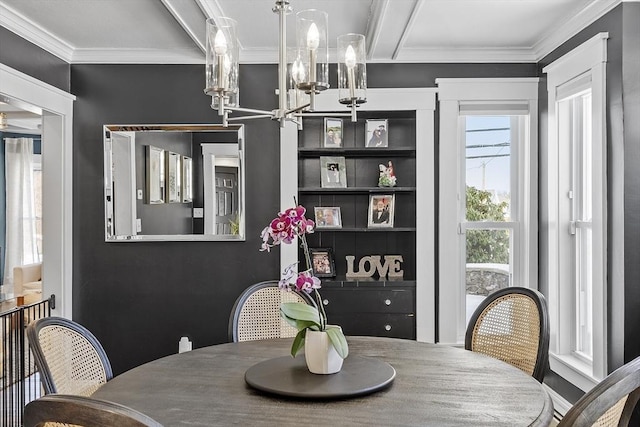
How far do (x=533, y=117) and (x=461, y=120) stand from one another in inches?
19.1

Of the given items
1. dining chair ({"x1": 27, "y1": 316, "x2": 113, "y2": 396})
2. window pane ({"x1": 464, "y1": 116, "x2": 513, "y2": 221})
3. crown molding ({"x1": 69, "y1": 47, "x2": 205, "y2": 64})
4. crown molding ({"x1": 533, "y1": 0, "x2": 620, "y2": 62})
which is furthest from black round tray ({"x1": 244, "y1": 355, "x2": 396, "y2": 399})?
crown molding ({"x1": 69, "y1": 47, "x2": 205, "y2": 64})

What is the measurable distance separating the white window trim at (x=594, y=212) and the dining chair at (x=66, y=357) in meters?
2.43

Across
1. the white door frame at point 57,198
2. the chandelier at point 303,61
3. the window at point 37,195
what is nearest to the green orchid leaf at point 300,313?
the chandelier at point 303,61

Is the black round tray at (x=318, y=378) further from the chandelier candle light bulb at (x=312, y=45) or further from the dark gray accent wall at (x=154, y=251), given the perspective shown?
the dark gray accent wall at (x=154, y=251)

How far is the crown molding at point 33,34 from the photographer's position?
3261 millimetres

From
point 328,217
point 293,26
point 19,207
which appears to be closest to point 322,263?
point 328,217

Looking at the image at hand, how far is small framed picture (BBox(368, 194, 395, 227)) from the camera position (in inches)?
168

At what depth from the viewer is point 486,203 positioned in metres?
4.20

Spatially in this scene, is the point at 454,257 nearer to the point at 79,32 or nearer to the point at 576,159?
the point at 576,159

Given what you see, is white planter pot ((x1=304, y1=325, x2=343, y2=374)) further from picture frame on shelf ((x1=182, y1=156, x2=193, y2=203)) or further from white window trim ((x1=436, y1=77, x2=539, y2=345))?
picture frame on shelf ((x1=182, y1=156, x2=193, y2=203))

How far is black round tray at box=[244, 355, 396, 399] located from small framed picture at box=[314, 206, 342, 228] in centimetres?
213

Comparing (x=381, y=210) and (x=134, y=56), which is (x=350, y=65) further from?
(x=134, y=56)

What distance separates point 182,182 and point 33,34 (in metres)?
1.32

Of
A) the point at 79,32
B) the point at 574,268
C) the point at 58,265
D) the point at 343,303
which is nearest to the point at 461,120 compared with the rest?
the point at 574,268
